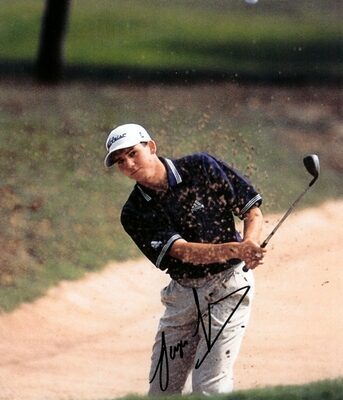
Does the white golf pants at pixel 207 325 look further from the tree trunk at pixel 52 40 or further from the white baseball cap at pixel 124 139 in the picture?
the tree trunk at pixel 52 40

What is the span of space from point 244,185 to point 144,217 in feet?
1.83

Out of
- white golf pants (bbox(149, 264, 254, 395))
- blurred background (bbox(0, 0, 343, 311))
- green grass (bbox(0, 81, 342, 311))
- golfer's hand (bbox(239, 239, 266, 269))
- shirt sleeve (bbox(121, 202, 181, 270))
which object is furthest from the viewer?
blurred background (bbox(0, 0, 343, 311))

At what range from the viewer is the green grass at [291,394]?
8.27 meters

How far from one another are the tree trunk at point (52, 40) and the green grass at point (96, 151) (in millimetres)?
160

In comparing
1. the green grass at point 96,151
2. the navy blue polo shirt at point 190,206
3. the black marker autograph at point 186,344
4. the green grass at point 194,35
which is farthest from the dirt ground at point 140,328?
the navy blue polo shirt at point 190,206

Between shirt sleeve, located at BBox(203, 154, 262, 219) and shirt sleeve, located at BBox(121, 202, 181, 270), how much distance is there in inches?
12.9

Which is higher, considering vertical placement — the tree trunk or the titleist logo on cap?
the tree trunk

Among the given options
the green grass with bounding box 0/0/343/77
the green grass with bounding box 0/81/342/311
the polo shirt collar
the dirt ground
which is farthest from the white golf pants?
the green grass with bounding box 0/0/343/77

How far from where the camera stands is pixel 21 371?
9.86 metres

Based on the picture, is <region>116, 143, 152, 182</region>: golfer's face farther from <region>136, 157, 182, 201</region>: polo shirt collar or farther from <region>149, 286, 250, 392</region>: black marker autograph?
<region>149, 286, 250, 392</region>: black marker autograph

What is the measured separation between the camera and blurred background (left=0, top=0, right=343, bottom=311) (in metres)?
10.5

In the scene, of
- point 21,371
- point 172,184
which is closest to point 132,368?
point 21,371

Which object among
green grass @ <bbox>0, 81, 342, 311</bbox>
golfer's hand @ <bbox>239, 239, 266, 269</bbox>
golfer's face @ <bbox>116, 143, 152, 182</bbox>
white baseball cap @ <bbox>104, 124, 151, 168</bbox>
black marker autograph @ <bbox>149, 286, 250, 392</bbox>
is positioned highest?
green grass @ <bbox>0, 81, 342, 311</bbox>

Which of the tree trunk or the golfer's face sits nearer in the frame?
the golfer's face
